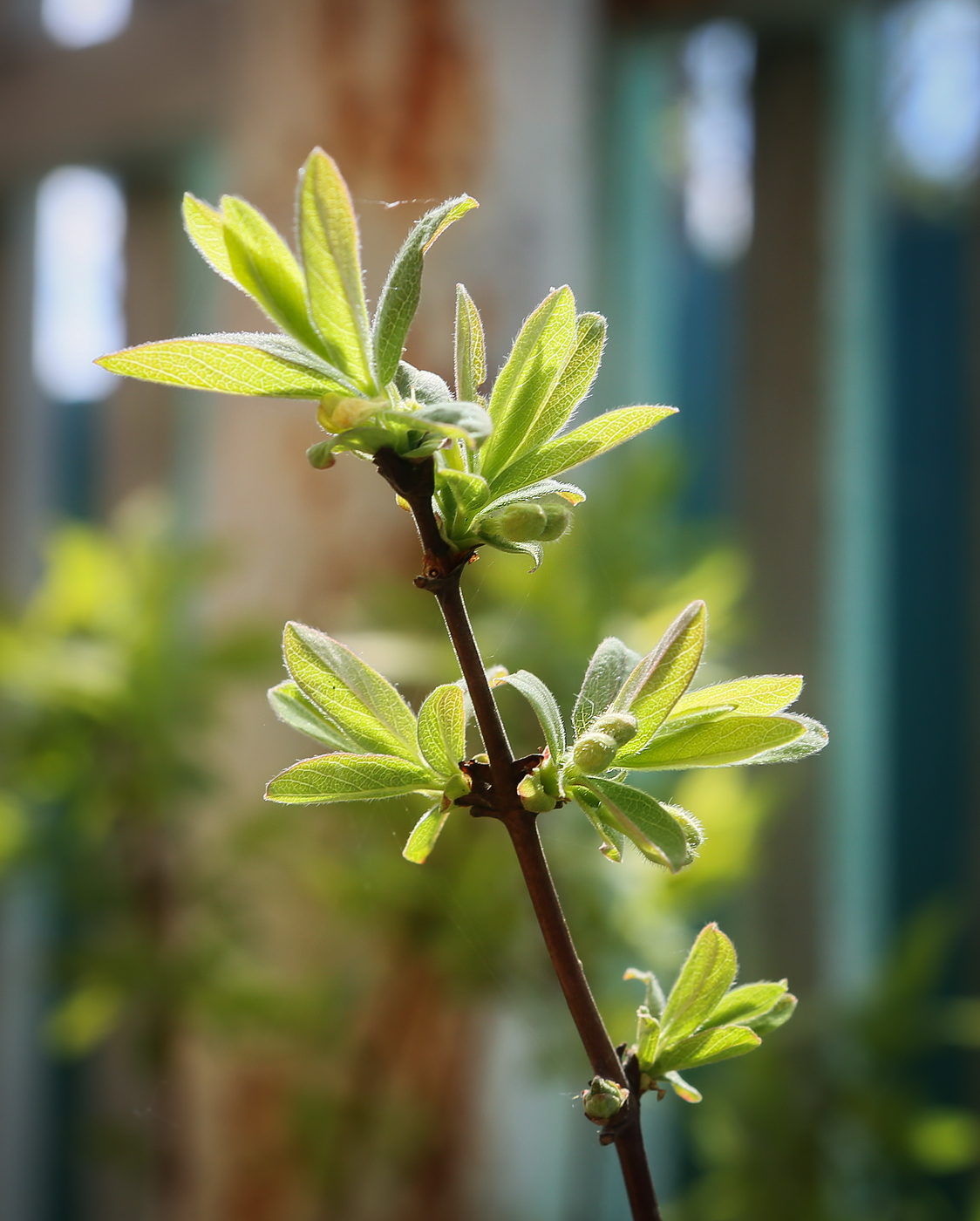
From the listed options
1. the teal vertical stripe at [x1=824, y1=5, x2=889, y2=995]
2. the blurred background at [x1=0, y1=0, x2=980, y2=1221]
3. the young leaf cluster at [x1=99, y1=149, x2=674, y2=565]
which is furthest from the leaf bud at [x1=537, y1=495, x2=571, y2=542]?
the teal vertical stripe at [x1=824, y1=5, x2=889, y2=995]

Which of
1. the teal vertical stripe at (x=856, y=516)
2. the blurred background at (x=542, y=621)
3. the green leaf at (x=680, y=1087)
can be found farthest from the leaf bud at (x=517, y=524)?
the teal vertical stripe at (x=856, y=516)

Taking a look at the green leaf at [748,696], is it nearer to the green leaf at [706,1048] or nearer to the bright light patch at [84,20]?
the green leaf at [706,1048]

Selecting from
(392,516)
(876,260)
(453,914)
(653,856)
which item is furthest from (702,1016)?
(876,260)

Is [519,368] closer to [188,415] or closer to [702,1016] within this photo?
[702,1016]

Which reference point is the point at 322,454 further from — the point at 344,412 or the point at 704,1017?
the point at 704,1017

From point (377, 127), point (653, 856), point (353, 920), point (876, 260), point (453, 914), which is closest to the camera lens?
point (653, 856)

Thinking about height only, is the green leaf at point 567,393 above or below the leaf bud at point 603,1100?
above
